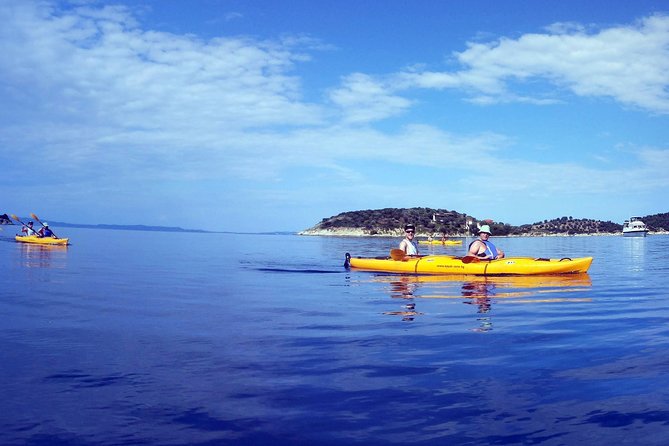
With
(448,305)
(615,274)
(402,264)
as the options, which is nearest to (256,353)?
(448,305)

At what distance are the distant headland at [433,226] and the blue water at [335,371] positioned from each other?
116 meters

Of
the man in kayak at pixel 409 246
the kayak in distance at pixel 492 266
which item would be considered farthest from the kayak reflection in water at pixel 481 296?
the man in kayak at pixel 409 246

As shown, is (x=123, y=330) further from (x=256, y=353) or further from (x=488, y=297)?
(x=488, y=297)

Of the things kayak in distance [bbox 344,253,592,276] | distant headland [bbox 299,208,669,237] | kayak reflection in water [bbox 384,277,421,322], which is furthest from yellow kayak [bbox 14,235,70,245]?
distant headland [bbox 299,208,669,237]

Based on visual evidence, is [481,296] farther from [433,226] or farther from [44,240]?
[433,226]

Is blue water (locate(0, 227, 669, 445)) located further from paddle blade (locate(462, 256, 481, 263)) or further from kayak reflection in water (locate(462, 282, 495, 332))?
paddle blade (locate(462, 256, 481, 263))

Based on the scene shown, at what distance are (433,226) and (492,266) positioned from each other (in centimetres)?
11408

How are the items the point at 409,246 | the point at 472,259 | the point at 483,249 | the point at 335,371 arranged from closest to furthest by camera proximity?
the point at 335,371 → the point at 472,259 → the point at 483,249 → the point at 409,246

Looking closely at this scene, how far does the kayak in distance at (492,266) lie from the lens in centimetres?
2114

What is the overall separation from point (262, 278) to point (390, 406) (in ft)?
56.7

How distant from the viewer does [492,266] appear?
2147 cm

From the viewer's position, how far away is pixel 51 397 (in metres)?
6.09

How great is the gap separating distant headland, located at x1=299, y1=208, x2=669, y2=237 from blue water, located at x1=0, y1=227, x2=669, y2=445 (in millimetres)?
115976

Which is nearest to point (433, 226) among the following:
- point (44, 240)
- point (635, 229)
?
point (635, 229)
